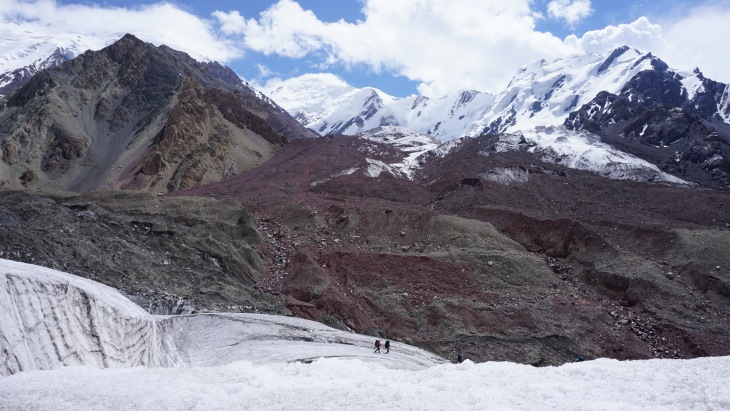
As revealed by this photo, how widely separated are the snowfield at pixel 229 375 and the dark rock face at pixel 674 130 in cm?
8283

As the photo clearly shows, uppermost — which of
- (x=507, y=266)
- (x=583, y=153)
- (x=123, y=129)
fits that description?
(x=583, y=153)

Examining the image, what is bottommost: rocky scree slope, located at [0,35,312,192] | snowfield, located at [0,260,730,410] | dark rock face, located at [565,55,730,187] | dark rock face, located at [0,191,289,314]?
snowfield, located at [0,260,730,410]

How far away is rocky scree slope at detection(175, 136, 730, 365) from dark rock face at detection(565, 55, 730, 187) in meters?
24.5

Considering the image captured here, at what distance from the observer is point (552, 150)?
97.9 meters

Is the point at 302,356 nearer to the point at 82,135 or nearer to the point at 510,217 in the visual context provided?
the point at 510,217

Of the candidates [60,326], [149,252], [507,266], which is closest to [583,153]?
[507,266]

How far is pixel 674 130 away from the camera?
359ft

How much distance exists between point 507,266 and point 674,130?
89120 mm

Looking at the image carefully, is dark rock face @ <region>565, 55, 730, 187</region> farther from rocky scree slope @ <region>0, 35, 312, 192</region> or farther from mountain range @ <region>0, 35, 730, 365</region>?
rocky scree slope @ <region>0, 35, 312, 192</region>

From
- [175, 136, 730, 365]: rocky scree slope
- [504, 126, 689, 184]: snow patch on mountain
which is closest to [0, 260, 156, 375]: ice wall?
[175, 136, 730, 365]: rocky scree slope

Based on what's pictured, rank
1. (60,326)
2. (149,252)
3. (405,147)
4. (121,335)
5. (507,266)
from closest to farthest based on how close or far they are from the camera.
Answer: (60,326), (121,335), (149,252), (507,266), (405,147)

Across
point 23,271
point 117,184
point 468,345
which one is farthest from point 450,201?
point 23,271

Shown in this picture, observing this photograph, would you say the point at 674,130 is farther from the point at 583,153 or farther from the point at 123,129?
the point at 123,129

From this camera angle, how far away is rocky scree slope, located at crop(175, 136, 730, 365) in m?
32.7
